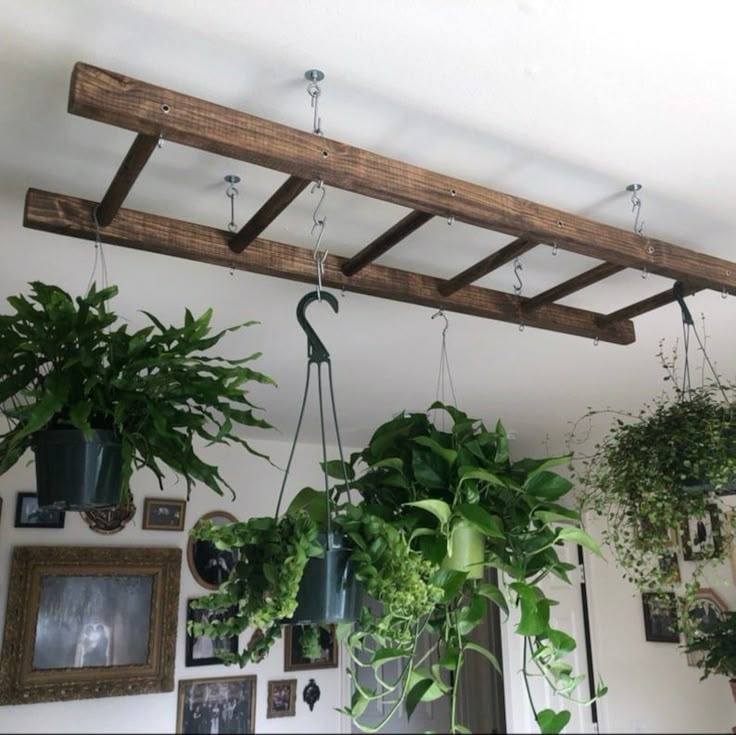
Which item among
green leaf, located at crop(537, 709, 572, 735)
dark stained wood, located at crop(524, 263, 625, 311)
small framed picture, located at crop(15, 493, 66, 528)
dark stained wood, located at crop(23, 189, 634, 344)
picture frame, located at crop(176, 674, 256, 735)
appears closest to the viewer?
green leaf, located at crop(537, 709, 572, 735)

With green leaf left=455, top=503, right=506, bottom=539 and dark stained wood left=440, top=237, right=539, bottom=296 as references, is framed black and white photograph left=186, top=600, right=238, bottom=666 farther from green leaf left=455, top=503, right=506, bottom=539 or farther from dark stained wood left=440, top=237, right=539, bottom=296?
green leaf left=455, top=503, right=506, bottom=539

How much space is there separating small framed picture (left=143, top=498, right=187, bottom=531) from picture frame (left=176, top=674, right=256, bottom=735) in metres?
0.77

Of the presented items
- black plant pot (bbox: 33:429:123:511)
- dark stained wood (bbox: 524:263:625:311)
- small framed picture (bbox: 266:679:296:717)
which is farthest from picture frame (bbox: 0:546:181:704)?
dark stained wood (bbox: 524:263:625:311)

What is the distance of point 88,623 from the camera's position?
137 inches

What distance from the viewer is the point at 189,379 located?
1.24m

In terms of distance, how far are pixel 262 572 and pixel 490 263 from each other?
929mm

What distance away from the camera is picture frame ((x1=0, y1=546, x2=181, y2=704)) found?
→ 3.30 metres

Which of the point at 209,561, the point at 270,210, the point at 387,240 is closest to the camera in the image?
the point at 270,210

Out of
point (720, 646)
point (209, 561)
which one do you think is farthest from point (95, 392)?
point (209, 561)

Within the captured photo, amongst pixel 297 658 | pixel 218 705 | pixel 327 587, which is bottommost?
pixel 218 705

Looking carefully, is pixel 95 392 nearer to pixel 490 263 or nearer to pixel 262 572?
pixel 262 572

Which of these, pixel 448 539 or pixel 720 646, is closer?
pixel 448 539

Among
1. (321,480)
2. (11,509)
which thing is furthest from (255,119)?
(321,480)

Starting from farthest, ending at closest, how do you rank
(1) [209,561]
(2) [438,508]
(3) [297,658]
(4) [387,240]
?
(3) [297,658] → (1) [209,561] → (4) [387,240] → (2) [438,508]
